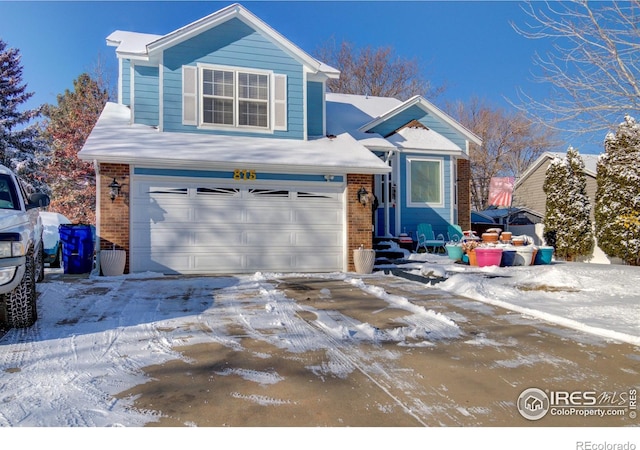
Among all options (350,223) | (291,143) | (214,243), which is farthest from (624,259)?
(214,243)

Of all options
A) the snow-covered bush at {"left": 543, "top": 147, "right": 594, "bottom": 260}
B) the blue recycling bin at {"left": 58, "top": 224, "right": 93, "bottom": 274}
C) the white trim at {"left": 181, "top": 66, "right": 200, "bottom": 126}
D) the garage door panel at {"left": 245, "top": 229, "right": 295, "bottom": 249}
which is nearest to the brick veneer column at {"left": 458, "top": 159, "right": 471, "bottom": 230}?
the snow-covered bush at {"left": 543, "top": 147, "right": 594, "bottom": 260}

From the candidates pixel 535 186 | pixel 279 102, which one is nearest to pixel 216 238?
pixel 279 102

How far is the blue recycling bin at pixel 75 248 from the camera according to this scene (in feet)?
29.8

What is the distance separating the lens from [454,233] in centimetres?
1368

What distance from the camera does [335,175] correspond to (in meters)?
10.2

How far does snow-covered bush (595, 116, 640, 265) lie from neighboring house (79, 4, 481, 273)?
829 cm

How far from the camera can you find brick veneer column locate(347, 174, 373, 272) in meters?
10.2

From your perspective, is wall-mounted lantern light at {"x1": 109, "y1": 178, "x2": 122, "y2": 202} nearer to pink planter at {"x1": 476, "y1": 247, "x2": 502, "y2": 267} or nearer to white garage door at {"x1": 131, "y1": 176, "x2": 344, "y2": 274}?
white garage door at {"x1": 131, "y1": 176, "x2": 344, "y2": 274}

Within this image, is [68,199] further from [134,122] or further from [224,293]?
[224,293]

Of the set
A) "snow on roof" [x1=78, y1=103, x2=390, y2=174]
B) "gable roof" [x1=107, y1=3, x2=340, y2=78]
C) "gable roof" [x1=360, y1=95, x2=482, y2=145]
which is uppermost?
"gable roof" [x1=107, y1=3, x2=340, y2=78]

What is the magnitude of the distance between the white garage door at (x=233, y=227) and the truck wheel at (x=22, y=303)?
14.6ft

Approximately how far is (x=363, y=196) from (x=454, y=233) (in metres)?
5.03

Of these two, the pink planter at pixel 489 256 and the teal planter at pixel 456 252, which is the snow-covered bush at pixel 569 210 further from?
the pink planter at pixel 489 256

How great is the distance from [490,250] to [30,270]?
31.9 ft
